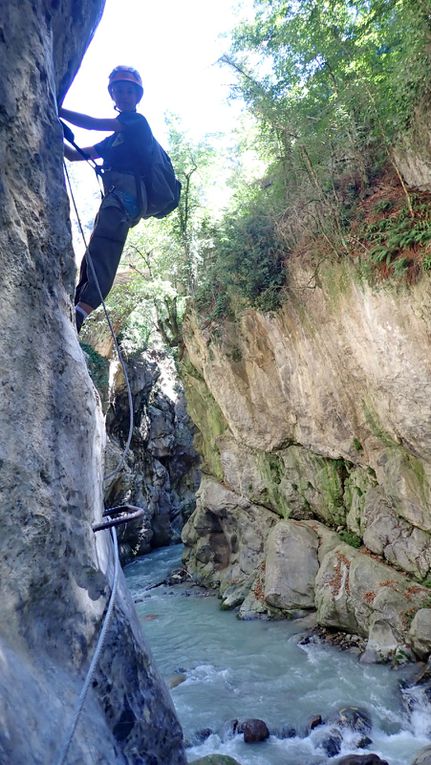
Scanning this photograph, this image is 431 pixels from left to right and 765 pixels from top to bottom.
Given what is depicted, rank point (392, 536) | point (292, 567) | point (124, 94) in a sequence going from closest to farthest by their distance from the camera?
point (124, 94)
point (392, 536)
point (292, 567)

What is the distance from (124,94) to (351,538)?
Answer: 389 inches

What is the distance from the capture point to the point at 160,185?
471 cm

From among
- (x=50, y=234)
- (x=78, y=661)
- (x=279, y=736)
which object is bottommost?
(x=279, y=736)

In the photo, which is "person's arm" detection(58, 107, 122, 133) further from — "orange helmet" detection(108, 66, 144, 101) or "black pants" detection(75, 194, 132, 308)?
"black pants" detection(75, 194, 132, 308)

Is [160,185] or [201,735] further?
[201,735]

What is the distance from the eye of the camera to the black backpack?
4648 mm

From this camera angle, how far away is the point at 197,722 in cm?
777

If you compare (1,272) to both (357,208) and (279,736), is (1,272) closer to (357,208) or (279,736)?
(279,736)

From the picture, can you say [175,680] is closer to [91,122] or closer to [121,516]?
[121,516]

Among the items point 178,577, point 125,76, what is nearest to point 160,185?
point 125,76

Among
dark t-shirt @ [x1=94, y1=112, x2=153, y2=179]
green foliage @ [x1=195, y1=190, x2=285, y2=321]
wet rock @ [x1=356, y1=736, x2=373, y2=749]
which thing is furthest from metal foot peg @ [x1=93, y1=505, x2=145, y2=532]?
green foliage @ [x1=195, y1=190, x2=285, y2=321]

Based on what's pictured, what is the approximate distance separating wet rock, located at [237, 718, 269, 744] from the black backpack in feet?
24.0

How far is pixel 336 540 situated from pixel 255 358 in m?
5.47

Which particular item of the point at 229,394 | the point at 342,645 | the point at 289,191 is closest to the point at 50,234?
the point at 342,645
